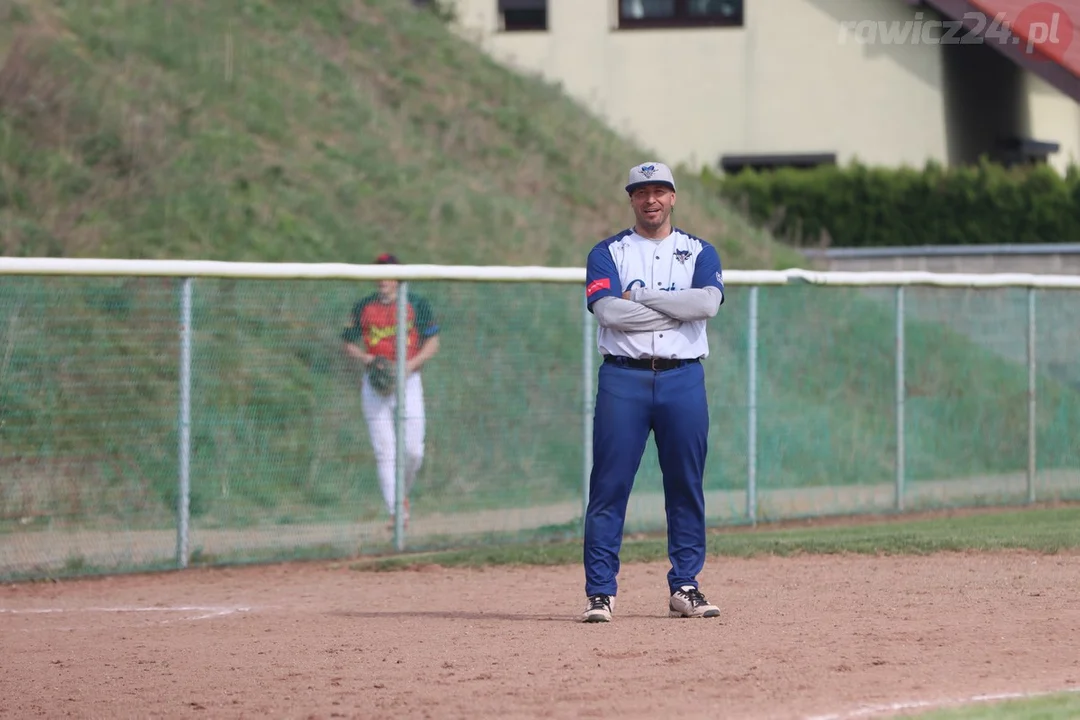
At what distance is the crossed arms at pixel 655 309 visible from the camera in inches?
307

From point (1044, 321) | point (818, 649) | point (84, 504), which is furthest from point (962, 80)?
point (818, 649)

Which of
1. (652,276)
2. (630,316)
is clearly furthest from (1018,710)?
(652,276)

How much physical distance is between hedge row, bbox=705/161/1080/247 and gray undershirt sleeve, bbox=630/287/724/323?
15.7 meters

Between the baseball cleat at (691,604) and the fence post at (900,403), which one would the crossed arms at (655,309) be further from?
the fence post at (900,403)

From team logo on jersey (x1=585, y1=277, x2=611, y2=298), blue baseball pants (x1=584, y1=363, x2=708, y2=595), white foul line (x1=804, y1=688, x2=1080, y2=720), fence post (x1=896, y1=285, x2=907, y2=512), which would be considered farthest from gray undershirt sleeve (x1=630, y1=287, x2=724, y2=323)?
fence post (x1=896, y1=285, x2=907, y2=512)

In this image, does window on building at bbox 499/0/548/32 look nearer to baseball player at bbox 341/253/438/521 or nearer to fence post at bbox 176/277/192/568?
baseball player at bbox 341/253/438/521

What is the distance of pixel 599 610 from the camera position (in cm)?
788

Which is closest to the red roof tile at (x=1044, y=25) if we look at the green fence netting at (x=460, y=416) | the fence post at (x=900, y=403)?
the green fence netting at (x=460, y=416)

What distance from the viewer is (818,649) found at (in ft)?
22.5

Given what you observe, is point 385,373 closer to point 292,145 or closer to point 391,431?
point 391,431

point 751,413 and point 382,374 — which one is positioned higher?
point 382,374

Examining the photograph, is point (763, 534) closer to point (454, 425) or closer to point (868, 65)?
point (454, 425)

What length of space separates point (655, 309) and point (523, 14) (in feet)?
72.8

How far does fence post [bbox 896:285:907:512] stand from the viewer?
557 inches
